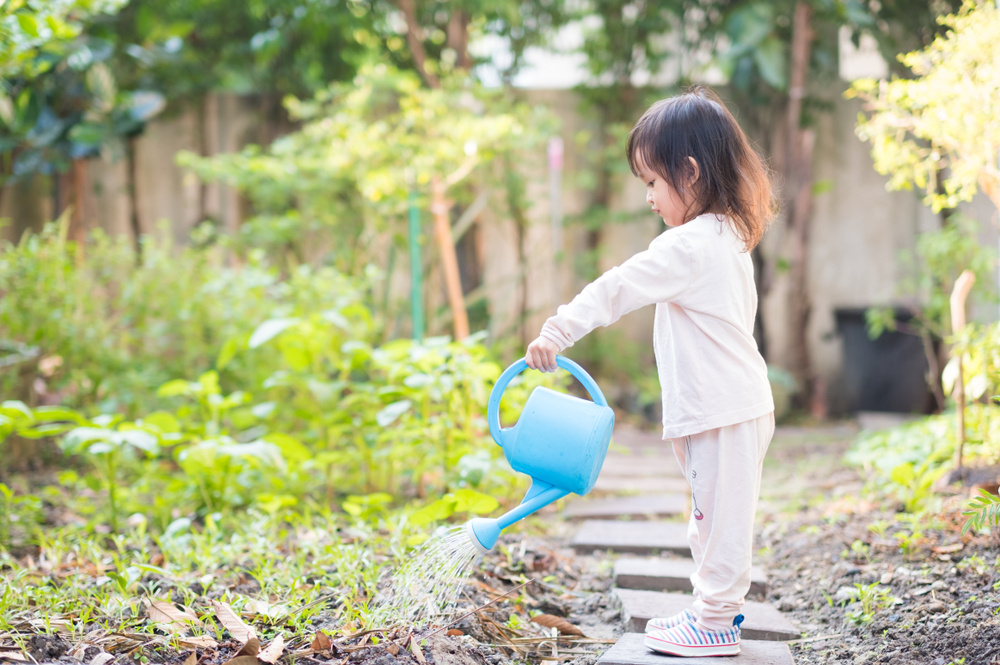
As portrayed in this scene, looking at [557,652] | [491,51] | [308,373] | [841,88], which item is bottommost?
[557,652]

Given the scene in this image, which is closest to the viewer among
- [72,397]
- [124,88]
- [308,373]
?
[308,373]

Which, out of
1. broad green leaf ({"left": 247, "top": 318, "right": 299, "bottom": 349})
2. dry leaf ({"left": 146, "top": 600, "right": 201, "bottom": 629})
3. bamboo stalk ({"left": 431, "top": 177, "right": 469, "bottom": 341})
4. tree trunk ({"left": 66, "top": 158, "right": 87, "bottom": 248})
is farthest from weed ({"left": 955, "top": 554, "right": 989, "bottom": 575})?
tree trunk ({"left": 66, "top": 158, "right": 87, "bottom": 248})

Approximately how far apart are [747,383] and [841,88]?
495 cm

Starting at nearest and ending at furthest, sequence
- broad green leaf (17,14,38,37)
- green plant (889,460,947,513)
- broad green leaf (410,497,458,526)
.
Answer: broad green leaf (410,497,458,526) < broad green leaf (17,14,38,37) < green plant (889,460,947,513)

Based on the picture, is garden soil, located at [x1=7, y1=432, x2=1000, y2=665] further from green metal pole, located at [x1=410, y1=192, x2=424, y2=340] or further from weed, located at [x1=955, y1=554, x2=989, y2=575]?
green metal pole, located at [x1=410, y1=192, x2=424, y2=340]

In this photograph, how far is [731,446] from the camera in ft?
4.95

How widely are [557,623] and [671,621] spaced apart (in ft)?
0.85

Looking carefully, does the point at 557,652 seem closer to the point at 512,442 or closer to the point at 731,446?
the point at 512,442

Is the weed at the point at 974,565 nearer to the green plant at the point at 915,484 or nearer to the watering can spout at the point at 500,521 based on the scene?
the green plant at the point at 915,484

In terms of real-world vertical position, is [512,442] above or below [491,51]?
below

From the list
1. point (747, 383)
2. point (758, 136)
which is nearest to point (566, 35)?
point (758, 136)

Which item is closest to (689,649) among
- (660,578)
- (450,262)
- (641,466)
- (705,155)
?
(660,578)

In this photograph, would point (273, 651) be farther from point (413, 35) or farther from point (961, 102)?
point (413, 35)

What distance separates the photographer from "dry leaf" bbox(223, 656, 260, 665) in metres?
1.26
